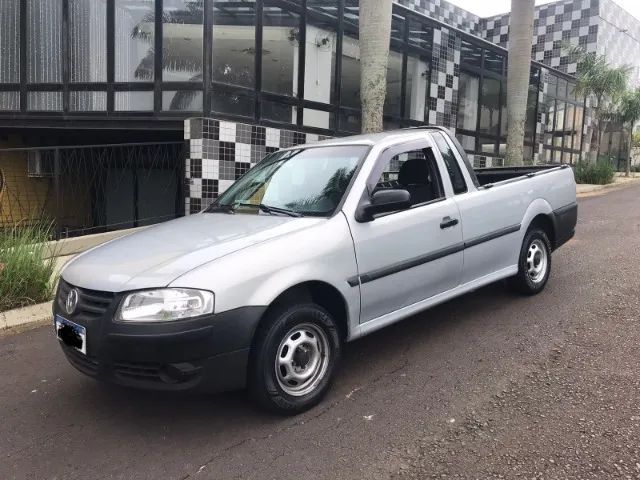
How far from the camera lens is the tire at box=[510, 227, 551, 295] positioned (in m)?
5.14

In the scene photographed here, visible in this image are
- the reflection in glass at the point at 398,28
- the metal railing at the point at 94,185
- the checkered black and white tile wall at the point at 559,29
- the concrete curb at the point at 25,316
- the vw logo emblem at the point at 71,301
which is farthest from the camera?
the checkered black and white tile wall at the point at 559,29

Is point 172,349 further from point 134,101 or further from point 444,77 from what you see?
point 444,77

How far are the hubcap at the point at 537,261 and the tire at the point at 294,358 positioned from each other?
277 centimetres

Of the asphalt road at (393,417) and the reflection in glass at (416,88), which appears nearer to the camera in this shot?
the asphalt road at (393,417)

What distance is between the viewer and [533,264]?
17.4 feet

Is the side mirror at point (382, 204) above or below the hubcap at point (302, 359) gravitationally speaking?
above

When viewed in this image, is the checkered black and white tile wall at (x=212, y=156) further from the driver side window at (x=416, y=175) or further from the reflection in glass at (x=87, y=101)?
the driver side window at (x=416, y=175)

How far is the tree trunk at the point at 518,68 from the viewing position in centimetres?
1334

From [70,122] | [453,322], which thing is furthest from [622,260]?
[70,122]

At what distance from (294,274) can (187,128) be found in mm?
6625

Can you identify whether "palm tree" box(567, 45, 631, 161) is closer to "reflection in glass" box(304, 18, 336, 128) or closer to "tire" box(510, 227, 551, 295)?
"reflection in glass" box(304, 18, 336, 128)

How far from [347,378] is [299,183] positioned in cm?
149

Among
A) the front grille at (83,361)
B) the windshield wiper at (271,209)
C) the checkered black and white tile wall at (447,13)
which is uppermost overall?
the checkered black and white tile wall at (447,13)

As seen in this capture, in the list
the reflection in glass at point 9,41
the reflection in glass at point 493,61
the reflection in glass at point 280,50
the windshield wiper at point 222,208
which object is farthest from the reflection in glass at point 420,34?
the windshield wiper at point 222,208
